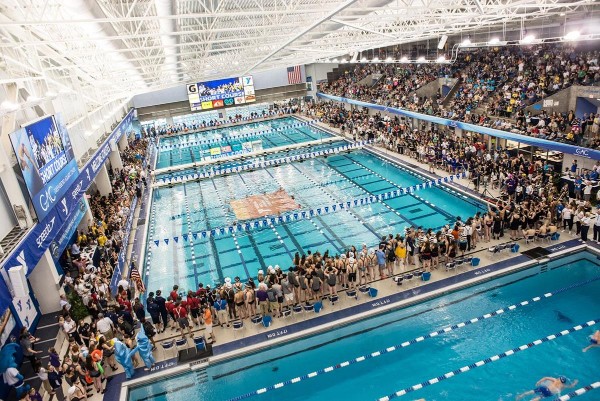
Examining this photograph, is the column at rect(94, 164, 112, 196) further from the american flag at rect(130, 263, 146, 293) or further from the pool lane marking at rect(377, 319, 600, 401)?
the pool lane marking at rect(377, 319, 600, 401)

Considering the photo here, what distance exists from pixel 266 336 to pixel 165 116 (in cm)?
4067

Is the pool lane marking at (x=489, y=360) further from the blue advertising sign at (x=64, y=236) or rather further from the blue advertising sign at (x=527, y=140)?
the blue advertising sign at (x=64, y=236)

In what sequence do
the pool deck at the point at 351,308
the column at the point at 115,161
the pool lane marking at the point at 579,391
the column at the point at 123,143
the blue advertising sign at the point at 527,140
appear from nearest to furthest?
the pool lane marking at the point at 579,391 < the pool deck at the point at 351,308 < the blue advertising sign at the point at 527,140 < the column at the point at 115,161 < the column at the point at 123,143

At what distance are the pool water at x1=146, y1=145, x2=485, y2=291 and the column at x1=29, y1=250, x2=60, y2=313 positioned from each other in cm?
282

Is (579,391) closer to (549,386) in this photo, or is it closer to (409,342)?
(549,386)

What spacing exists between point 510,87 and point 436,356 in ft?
61.6

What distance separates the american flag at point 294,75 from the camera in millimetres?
48938

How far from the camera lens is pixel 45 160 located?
1096 cm

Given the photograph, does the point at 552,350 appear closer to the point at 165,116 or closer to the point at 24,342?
the point at 24,342

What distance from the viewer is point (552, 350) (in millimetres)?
8711

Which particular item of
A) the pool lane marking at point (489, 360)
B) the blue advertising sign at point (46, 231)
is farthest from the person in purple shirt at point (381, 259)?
the blue advertising sign at point (46, 231)

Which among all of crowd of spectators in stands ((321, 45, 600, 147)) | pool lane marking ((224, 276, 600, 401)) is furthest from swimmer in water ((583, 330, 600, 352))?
crowd of spectators in stands ((321, 45, 600, 147))

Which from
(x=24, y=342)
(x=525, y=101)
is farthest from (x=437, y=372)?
(x=525, y=101)

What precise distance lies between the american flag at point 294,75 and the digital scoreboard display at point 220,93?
7.26 m
